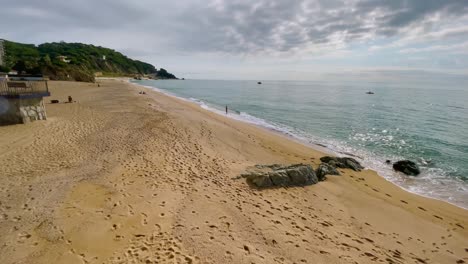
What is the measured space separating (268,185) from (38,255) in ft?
23.9

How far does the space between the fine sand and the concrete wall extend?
2.47m

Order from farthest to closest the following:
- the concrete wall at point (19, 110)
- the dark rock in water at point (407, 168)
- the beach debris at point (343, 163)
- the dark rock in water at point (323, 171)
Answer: the concrete wall at point (19, 110) → the dark rock in water at point (407, 168) → the beach debris at point (343, 163) → the dark rock in water at point (323, 171)

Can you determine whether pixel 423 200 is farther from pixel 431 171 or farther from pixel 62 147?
pixel 62 147

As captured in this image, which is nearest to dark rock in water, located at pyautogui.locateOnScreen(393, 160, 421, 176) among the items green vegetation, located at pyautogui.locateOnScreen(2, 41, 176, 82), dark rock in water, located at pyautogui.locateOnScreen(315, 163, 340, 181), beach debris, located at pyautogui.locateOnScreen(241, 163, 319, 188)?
dark rock in water, located at pyautogui.locateOnScreen(315, 163, 340, 181)

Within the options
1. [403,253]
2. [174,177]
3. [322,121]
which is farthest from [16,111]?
[322,121]

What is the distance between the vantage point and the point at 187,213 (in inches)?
283

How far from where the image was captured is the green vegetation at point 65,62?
6338 cm

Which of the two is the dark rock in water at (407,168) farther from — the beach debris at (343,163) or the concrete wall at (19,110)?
the concrete wall at (19,110)

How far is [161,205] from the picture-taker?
7.54 metres

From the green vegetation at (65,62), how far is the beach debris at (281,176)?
7214 centimetres

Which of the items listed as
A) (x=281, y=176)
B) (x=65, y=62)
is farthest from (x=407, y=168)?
(x=65, y=62)

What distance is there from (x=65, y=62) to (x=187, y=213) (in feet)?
342

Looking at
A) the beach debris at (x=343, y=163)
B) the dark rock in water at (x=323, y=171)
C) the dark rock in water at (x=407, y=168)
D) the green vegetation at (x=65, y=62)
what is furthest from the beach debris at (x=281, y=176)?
the green vegetation at (x=65, y=62)

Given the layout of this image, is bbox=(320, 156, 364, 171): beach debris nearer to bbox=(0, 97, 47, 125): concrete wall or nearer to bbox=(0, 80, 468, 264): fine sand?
bbox=(0, 80, 468, 264): fine sand
